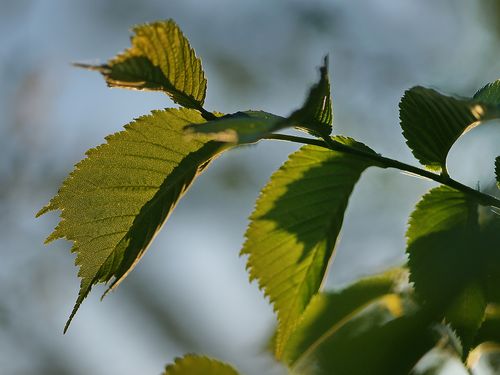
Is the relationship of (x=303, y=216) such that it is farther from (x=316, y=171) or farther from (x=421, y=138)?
(x=421, y=138)

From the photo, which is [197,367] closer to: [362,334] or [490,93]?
[362,334]

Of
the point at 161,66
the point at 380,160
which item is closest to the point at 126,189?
the point at 161,66

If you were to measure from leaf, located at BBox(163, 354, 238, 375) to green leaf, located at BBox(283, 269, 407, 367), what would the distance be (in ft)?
0.83

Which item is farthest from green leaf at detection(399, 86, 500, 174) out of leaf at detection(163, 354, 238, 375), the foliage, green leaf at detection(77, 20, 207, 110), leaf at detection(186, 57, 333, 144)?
leaf at detection(163, 354, 238, 375)

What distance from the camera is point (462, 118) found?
675 millimetres

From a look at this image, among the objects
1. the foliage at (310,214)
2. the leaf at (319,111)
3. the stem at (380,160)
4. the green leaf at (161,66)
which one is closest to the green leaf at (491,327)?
the foliage at (310,214)

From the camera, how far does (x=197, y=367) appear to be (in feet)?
1.41

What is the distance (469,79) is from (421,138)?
3.45 m

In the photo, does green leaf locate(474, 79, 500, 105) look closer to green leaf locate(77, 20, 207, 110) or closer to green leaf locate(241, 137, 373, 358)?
green leaf locate(241, 137, 373, 358)

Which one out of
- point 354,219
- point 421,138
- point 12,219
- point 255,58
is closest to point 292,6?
point 255,58

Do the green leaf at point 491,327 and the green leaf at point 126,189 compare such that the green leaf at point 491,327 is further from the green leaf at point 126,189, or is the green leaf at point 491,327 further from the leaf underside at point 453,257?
the green leaf at point 126,189

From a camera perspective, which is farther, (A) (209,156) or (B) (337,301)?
(B) (337,301)

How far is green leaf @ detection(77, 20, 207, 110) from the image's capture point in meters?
0.56

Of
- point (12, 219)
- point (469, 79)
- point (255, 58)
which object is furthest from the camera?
point (255, 58)
